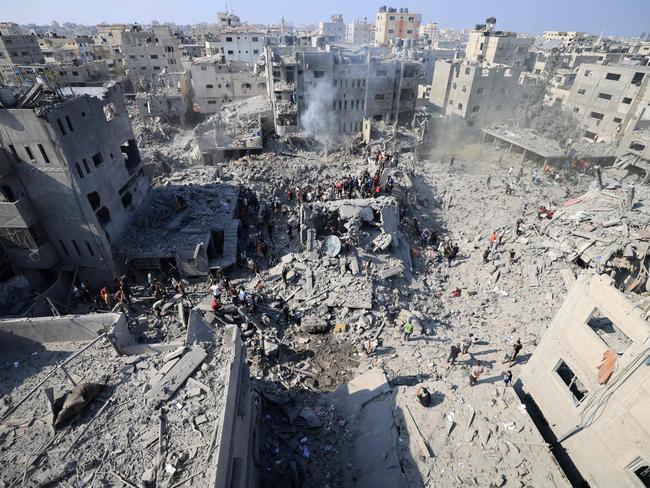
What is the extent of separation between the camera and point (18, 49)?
46500 mm

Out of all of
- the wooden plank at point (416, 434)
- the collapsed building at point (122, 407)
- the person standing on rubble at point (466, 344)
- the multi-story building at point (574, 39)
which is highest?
the multi-story building at point (574, 39)

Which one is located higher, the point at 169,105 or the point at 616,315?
the point at 616,315

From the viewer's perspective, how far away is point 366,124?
32.8 meters

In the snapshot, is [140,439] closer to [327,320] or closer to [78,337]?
[78,337]

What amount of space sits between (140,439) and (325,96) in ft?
113

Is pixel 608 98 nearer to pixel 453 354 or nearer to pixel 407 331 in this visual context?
pixel 407 331

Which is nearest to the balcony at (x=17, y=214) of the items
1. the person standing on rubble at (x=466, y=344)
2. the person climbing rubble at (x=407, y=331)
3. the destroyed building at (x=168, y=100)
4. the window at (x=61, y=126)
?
the window at (x=61, y=126)

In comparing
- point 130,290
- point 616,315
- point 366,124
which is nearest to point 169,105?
point 366,124

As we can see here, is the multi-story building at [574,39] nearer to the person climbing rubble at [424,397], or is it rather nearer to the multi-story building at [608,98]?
the multi-story building at [608,98]

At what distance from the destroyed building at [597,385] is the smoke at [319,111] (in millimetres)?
28517

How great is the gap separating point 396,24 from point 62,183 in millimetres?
87594

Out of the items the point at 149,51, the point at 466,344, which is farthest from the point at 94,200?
the point at 149,51

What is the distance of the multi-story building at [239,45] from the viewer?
5671 centimetres

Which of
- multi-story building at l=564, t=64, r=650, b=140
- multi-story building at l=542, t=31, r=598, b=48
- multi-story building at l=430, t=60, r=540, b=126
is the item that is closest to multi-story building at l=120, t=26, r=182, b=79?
multi-story building at l=430, t=60, r=540, b=126
